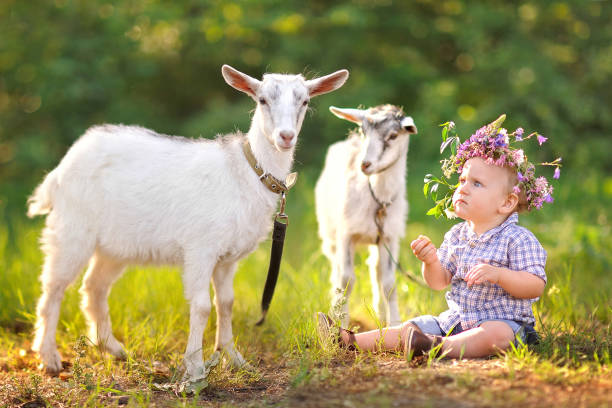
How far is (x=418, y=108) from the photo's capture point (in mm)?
12297

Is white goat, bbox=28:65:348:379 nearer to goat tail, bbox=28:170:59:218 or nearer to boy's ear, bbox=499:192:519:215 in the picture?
goat tail, bbox=28:170:59:218

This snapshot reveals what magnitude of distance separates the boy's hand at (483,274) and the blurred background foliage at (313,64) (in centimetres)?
705

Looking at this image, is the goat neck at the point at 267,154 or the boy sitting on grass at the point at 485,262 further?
the goat neck at the point at 267,154

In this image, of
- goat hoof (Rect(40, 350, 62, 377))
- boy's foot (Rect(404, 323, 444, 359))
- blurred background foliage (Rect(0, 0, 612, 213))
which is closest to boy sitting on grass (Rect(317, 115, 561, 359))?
boy's foot (Rect(404, 323, 444, 359))

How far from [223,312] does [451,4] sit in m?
10.2

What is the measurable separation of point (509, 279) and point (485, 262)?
20 cm

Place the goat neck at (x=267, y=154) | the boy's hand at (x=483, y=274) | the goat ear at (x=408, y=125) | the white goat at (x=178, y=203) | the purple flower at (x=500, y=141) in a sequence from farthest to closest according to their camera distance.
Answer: the goat ear at (x=408, y=125), the goat neck at (x=267, y=154), the white goat at (x=178, y=203), the purple flower at (x=500, y=141), the boy's hand at (x=483, y=274)

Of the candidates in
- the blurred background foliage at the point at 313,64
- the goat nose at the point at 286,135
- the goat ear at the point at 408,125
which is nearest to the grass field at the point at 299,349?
the goat nose at the point at 286,135

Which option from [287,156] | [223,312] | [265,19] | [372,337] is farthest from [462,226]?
[265,19]

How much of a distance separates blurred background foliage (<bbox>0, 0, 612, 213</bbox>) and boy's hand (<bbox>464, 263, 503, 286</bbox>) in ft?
23.1

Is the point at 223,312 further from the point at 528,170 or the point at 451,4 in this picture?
the point at 451,4

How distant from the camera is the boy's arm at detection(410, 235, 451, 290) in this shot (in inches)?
138

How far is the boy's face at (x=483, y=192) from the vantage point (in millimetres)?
3467

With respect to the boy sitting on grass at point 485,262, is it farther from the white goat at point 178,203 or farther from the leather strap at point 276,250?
the white goat at point 178,203
